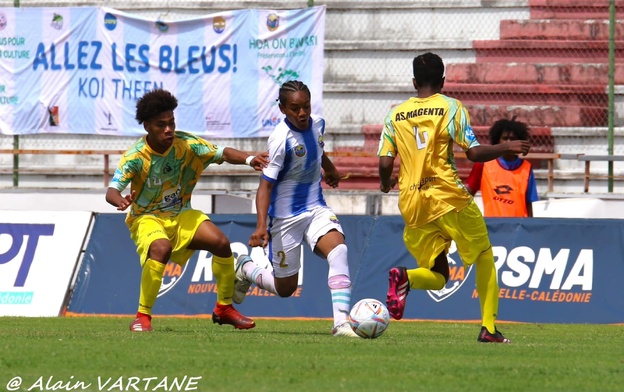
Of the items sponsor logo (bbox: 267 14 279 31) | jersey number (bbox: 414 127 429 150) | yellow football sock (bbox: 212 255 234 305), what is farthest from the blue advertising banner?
sponsor logo (bbox: 267 14 279 31)

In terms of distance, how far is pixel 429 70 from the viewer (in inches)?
369

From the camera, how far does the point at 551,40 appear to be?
20484 mm

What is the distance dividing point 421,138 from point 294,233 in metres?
1.51

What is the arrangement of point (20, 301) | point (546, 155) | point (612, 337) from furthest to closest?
point (546, 155) → point (20, 301) → point (612, 337)

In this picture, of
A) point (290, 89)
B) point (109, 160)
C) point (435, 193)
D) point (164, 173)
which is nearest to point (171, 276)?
point (164, 173)

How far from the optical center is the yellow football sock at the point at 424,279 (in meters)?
9.45

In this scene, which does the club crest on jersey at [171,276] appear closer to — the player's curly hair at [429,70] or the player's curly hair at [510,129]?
the player's curly hair at [510,129]

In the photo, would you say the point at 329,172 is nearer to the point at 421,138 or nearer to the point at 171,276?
the point at 421,138

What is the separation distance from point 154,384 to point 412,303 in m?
7.69

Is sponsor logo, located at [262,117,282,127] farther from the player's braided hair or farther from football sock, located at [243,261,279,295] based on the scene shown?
the player's braided hair

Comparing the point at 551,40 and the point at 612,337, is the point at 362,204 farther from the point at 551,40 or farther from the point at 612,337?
the point at 612,337

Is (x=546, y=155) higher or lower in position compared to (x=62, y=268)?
higher

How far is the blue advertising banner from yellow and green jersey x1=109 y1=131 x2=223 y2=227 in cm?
385

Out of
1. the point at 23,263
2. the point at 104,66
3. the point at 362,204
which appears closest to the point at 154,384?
the point at 23,263
